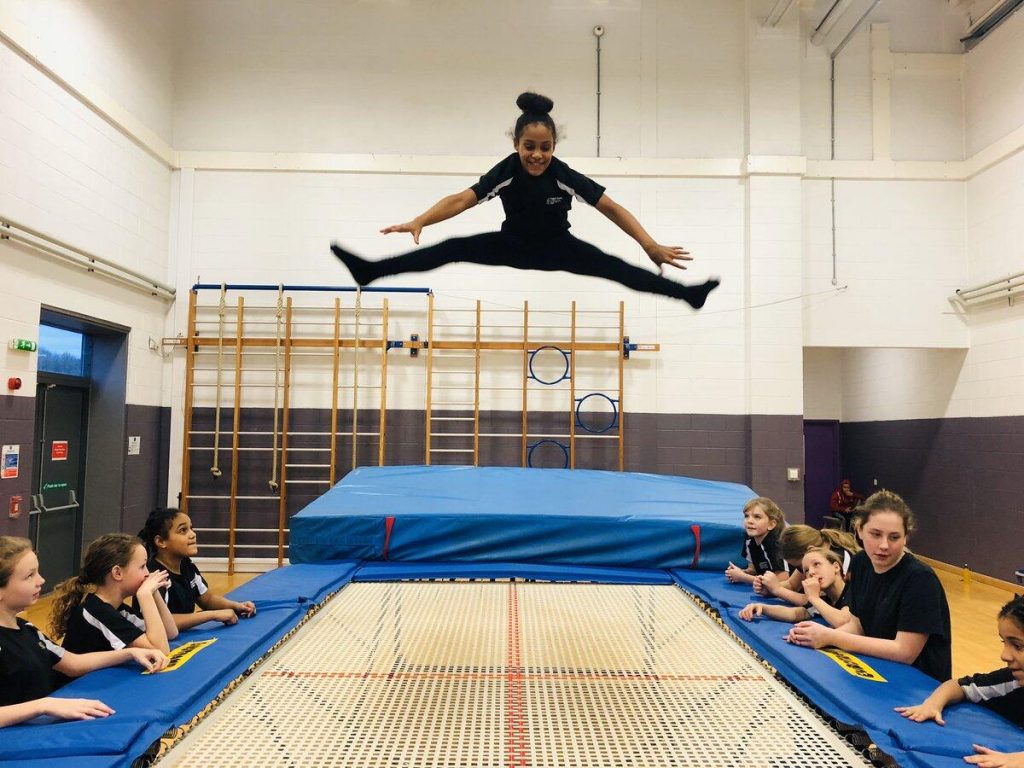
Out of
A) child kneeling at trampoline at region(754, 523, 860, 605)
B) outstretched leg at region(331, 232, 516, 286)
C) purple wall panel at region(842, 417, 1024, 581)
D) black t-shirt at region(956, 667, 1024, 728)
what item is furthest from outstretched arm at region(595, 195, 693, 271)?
purple wall panel at region(842, 417, 1024, 581)

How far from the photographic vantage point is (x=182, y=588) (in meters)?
2.64

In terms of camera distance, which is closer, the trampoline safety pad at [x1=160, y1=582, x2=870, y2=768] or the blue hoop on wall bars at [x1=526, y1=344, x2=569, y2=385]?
the trampoline safety pad at [x1=160, y1=582, x2=870, y2=768]

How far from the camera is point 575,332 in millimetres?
6344

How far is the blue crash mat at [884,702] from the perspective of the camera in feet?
5.40

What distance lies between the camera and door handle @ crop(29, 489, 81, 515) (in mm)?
5074

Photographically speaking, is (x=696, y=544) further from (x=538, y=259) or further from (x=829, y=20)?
(x=829, y=20)

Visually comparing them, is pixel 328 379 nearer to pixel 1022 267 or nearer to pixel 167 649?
pixel 167 649

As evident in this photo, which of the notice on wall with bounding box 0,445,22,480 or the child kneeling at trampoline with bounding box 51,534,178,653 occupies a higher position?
the notice on wall with bounding box 0,445,22,480

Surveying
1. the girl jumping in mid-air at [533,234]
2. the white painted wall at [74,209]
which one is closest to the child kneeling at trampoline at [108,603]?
the girl jumping in mid-air at [533,234]

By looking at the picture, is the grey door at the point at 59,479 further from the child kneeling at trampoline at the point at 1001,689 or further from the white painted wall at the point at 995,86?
the white painted wall at the point at 995,86

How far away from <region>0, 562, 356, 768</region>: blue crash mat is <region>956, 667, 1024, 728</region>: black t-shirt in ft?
6.99

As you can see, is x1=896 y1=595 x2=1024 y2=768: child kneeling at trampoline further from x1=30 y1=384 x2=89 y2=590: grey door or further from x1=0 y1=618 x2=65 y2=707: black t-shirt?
x1=30 y1=384 x2=89 y2=590: grey door

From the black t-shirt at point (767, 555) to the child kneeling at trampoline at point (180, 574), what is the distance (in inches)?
89.2

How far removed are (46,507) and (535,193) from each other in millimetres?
4811
